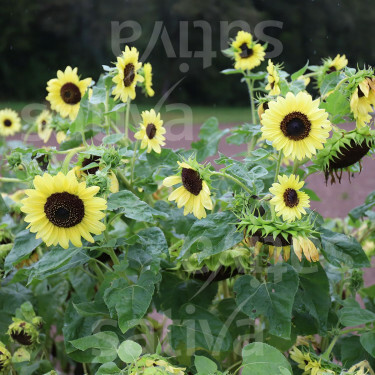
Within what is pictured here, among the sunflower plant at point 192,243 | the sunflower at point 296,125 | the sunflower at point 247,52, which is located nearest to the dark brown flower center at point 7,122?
the sunflower plant at point 192,243

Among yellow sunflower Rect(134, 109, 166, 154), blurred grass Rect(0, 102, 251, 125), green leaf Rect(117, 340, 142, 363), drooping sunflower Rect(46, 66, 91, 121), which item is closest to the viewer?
green leaf Rect(117, 340, 142, 363)

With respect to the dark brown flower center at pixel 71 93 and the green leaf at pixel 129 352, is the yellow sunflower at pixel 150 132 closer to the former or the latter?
the dark brown flower center at pixel 71 93

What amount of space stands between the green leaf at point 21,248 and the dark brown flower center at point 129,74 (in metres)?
0.24

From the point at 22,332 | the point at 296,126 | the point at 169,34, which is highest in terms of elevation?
the point at 169,34

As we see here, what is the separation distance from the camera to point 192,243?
683mm

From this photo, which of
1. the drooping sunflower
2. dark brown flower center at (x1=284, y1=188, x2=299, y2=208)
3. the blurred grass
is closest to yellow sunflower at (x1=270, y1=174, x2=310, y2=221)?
dark brown flower center at (x1=284, y1=188, x2=299, y2=208)

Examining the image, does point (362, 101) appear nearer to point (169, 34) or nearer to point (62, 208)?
point (62, 208)

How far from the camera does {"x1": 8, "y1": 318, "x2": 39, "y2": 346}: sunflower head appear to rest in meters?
0.84

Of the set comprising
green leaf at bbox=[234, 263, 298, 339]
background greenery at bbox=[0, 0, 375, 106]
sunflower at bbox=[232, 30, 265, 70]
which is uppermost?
background greenery at bbox=[0, 0, 375, 106]

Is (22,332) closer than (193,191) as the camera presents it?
No

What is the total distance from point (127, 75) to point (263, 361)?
0.41 m

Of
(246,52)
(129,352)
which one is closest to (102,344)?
(129,352)

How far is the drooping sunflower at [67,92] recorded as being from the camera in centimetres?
90

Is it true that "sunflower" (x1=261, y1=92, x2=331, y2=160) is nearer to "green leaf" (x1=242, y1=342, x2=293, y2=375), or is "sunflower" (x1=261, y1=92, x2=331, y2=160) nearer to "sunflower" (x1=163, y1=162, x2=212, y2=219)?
"sunflower" (x1=163, y1=162, x2=212, y2=219)
